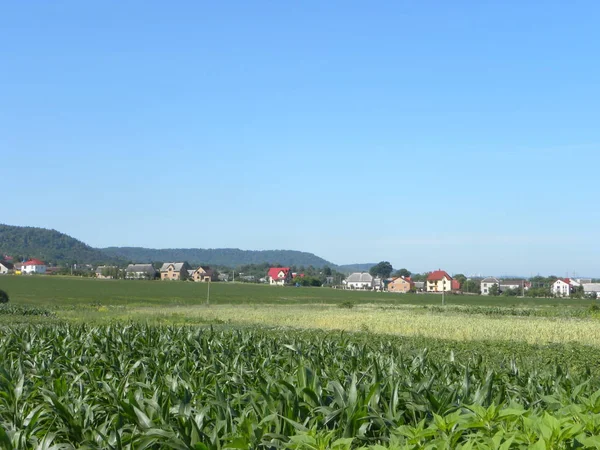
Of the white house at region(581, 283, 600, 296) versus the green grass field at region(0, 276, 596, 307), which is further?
the white house at region(581, 283, 600, 296)

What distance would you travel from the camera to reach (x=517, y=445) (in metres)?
4.26

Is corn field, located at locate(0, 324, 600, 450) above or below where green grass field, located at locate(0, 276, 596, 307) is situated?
above

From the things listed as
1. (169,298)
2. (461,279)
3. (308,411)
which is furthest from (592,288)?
(308,411)

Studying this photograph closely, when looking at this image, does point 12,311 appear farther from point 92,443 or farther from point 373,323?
point 92,443

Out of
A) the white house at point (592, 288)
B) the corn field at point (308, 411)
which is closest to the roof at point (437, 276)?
the white house at point (592, 288)

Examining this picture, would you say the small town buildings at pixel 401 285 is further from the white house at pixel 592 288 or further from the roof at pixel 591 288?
the roof at pixel 591 288

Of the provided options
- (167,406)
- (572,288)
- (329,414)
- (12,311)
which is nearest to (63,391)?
(167,406)

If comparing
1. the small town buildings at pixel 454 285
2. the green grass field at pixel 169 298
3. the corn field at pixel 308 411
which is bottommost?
the green grass field at pixel 169 298

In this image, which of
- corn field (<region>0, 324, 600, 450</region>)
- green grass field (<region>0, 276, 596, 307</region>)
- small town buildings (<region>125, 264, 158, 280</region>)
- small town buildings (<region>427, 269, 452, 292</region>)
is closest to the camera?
corn field (<region>0, 324, 600, 450</region>)

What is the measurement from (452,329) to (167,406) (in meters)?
28.5

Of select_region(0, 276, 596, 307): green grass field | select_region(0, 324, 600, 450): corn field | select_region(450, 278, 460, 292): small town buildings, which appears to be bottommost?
select_region(0, 276, 596, 307): green grass field

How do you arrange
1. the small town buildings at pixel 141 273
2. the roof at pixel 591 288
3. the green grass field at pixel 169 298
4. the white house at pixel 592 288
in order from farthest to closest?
the small town buildings at pixel 141 273, the roof at pixel 591 288, the white house at pixel 592 288, the green grass field at pixel 169 298

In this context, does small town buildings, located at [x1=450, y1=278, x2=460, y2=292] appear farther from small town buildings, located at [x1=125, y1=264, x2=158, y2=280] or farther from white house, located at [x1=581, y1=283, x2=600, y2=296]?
small town buildings, located at [x1=125, y1=264, x2=158, y2=280]

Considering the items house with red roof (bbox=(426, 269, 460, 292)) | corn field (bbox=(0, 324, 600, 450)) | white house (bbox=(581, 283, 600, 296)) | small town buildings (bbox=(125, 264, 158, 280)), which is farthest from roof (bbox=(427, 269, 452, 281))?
corn field (bbox=(0, 324, 600, 450))
